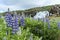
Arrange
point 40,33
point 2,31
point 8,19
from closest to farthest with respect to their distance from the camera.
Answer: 1. point 2,31
2. point 8,19
3. point 40,33

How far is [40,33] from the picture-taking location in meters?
7.72

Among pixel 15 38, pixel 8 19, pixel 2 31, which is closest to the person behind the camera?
pixel 15 38

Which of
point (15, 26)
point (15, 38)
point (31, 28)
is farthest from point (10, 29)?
point (31, 28)

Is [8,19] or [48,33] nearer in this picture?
[8,19]

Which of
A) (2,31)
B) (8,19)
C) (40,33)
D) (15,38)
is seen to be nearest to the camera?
(15,38)

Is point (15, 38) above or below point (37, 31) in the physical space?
above

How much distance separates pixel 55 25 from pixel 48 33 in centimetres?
45

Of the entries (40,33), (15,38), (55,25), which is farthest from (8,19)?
(55,25)

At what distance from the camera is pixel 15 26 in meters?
5.14

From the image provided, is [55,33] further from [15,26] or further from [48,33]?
[15,26]

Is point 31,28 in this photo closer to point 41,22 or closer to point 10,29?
point 41,22

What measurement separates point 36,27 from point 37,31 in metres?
0.14

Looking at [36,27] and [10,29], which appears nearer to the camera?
[10,29]

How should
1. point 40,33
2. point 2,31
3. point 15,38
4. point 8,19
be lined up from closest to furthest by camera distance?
point 15,38 → point 2,31 → point 8,19 → point 40,33
